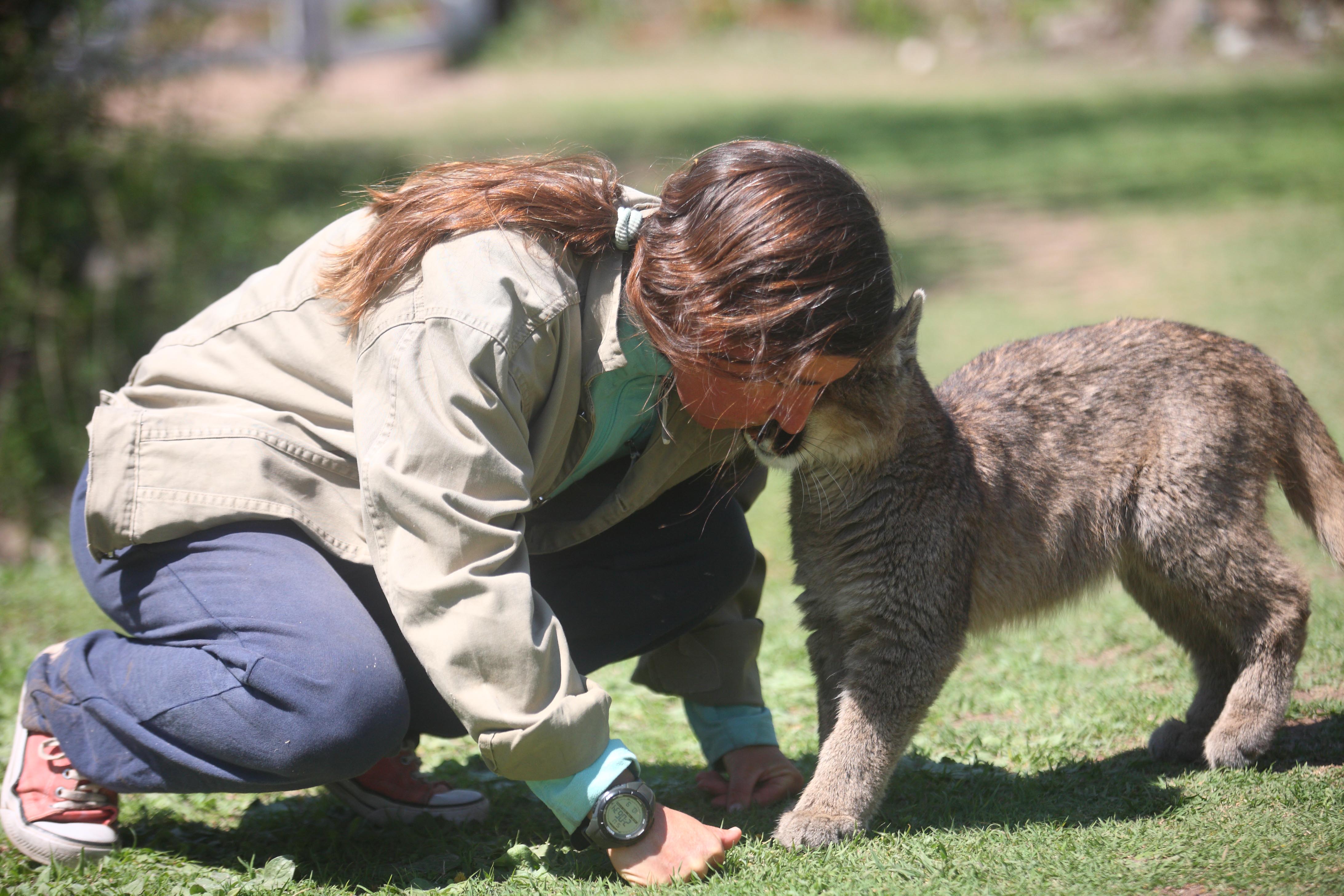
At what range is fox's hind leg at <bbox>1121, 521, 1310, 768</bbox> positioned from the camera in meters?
3.29

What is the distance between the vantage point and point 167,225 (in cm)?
859

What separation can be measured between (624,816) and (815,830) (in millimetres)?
578

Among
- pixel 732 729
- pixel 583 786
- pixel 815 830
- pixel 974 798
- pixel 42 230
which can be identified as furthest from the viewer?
pixel 42 230

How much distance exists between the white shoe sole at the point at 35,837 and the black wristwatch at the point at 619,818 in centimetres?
128

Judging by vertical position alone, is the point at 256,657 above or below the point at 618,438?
below

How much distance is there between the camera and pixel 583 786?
8.43 feet

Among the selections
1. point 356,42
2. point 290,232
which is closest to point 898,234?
point 290,232

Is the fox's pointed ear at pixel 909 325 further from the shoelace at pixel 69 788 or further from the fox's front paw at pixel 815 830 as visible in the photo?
the shoelace at pixel 69 788

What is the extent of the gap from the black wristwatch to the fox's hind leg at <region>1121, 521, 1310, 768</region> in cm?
163

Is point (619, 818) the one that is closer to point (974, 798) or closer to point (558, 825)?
point (558, 825)

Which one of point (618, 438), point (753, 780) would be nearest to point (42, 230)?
point (618, 438)

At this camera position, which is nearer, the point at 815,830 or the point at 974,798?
the point at 815,830

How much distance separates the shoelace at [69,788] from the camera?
9.71 feet

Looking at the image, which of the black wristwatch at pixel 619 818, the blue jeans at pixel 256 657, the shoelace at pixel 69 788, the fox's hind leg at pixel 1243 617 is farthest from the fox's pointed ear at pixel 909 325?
the shoelace at pixel 69 788
